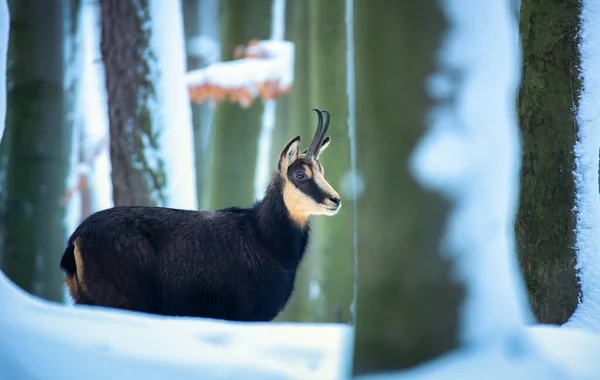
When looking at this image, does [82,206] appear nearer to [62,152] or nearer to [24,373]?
[62,152]

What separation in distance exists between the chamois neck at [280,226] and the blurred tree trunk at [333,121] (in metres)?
2.67

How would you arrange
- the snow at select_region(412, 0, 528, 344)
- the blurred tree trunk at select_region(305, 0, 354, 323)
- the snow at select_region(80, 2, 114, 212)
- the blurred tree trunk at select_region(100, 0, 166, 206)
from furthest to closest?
the snow at select_region(80, 2, 114, 212) < the blurred tree trunk at select_region(305, 0, 354, 323) < the blurred tree trunk at select_region(100, 0, 166, 206) < the snow at select_region(412, 0, 528, 344)

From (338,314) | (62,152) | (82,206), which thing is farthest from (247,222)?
(82,206)

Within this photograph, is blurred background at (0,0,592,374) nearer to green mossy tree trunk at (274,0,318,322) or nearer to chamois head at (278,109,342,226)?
green mossy tree trunk at (274,0,318,322)

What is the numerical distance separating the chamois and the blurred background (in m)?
0.42

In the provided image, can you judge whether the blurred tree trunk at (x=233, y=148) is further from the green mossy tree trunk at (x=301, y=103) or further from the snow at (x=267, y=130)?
the green mossy tree trunk at (x=301, y=103)

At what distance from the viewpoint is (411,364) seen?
228cm

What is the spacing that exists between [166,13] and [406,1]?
340 cm

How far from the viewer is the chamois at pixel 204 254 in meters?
3.43

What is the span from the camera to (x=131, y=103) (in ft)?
17.0

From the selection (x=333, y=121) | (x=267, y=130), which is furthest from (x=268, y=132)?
(x=333, y=121)

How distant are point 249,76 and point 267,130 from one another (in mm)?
814

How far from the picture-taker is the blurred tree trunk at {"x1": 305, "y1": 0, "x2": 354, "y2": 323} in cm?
645

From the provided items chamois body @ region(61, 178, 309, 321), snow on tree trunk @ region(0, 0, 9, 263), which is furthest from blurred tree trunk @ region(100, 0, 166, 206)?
chamois body @ region(61, 178, 309, 321)
